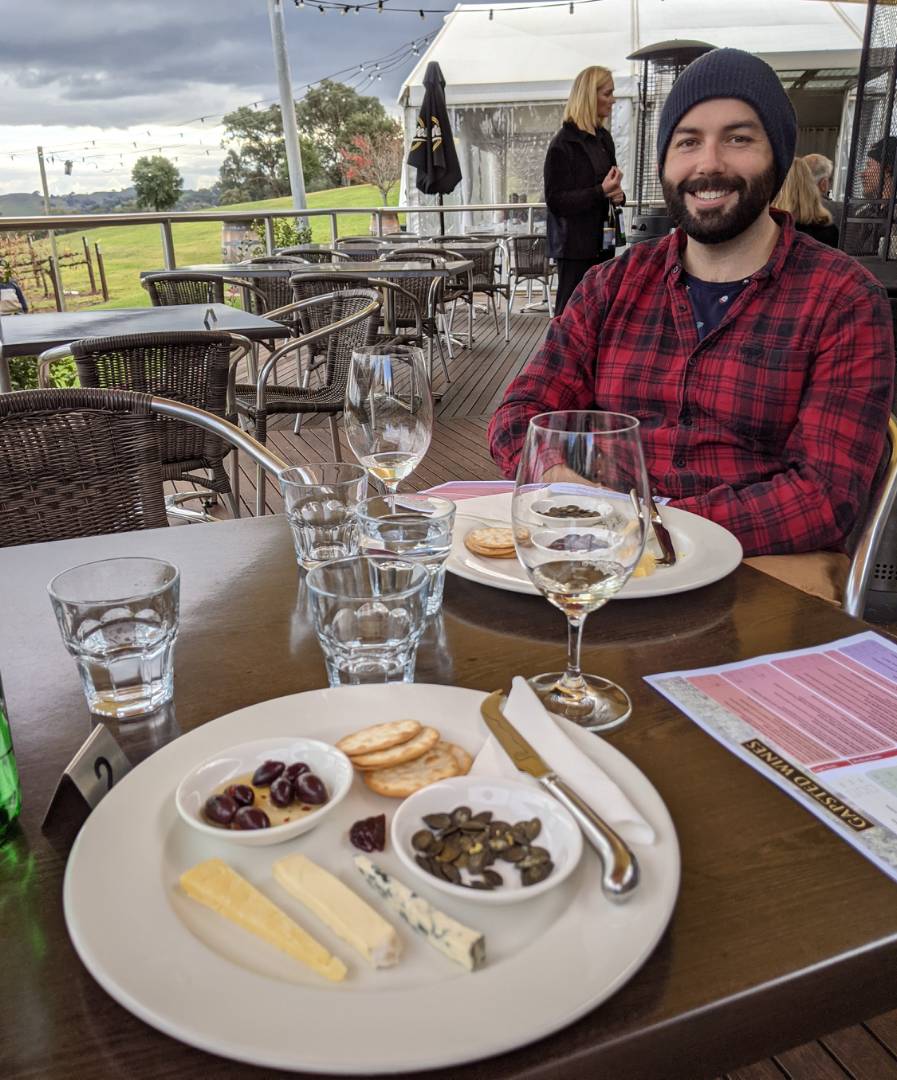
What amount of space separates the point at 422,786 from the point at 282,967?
17cm

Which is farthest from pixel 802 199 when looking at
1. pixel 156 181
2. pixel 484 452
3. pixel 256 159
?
pixel 256 159

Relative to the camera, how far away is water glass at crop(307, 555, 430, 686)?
76 cm

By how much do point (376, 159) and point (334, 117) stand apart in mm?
5674

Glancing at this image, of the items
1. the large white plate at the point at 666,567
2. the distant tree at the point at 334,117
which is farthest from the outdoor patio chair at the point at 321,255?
the distant tree at the point at 334,117

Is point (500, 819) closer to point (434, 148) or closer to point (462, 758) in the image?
point (462, 758)

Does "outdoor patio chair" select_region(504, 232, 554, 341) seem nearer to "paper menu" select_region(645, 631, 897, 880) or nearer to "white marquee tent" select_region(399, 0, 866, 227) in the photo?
"white marquee tent" select_region(399, 0, 866, 227)

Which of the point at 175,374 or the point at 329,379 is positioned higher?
the point at 175,374

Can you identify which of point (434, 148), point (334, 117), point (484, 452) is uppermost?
point (334, 117)

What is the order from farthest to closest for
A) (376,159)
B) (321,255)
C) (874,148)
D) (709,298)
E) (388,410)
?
(376,159)
(321,255)
(874,148)
(709,298)
(388,410)

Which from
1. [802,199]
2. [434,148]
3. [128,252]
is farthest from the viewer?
[434,148]

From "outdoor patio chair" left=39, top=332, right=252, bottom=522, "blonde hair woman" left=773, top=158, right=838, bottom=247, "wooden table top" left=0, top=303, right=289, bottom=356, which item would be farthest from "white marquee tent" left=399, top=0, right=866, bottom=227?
"outdoor patio chair" left=39, top=332, right=252, bottom=522

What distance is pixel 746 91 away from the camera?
1755mm

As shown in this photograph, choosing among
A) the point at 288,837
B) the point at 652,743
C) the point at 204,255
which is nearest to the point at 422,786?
the point at 288,837

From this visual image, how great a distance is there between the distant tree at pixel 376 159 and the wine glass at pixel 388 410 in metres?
16.1
